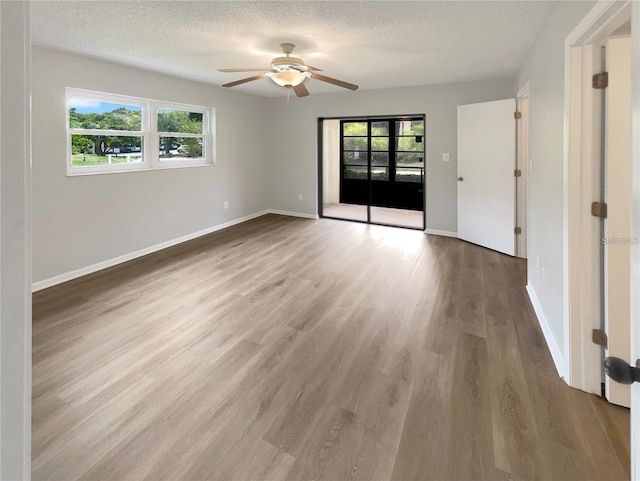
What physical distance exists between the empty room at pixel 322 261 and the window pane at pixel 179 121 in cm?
3

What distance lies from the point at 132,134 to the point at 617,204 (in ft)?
16.6

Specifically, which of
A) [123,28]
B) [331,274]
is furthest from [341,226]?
[123,28]

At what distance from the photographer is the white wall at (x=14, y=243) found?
0.46 metres

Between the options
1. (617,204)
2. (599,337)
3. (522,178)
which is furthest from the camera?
(522,178)

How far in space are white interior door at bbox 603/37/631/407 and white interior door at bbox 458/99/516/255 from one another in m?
2.87

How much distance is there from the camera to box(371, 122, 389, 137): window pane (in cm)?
662

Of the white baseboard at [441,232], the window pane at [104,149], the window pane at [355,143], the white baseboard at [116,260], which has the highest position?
the window pane at [355,143]

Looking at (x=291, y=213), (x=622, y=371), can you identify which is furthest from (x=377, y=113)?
(x=622, y=371)

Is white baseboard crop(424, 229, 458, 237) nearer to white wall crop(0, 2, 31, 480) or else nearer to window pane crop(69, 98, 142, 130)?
window pane crop(69, 98, 142, 130)

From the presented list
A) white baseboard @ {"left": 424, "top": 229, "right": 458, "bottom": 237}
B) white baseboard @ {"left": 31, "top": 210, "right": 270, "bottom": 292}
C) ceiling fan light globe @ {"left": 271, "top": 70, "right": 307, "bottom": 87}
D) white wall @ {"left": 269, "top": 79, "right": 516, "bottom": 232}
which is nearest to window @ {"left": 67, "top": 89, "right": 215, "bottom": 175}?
white baseboard @ {"left": 31, "top": 210, "right": 270, "bottom": 292}

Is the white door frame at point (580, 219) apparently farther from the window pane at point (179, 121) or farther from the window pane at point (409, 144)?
the window pane at point (179, 121)

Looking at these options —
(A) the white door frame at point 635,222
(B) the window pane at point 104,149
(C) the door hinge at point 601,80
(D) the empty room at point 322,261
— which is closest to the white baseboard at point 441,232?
(D) the empty room at point 322,261

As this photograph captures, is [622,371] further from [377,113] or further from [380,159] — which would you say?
[380,159]

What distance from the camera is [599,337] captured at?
2143 mm
